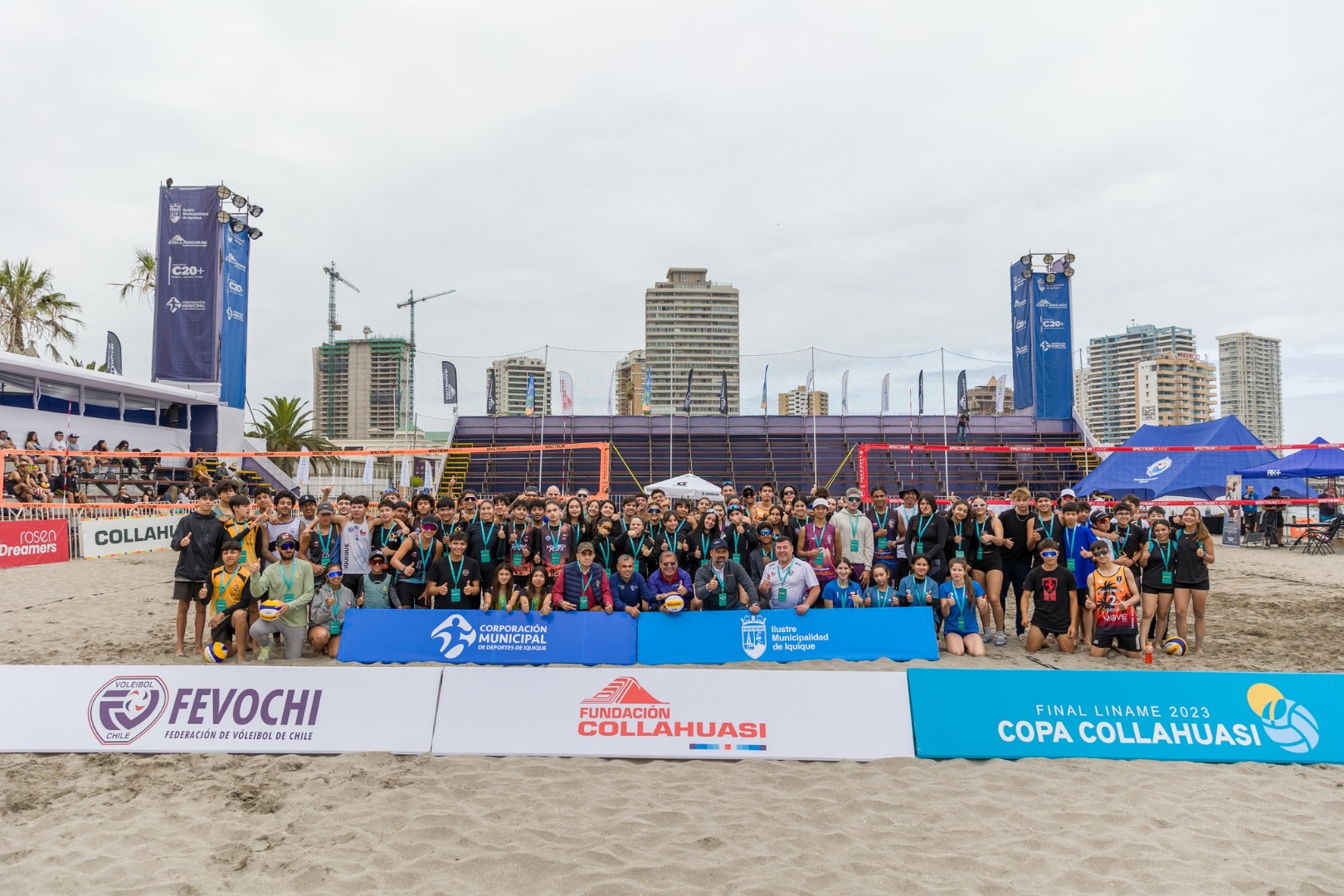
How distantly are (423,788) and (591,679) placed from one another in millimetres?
1118

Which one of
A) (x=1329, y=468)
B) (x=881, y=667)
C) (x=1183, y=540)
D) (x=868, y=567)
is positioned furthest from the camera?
(x=1329, y=468)

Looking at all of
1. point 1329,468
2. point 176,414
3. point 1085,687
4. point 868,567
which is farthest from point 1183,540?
point 176,414

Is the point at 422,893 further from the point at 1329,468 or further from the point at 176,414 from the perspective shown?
the point at 176,414

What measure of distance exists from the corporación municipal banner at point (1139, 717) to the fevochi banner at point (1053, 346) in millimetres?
22344

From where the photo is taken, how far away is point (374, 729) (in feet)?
15.1

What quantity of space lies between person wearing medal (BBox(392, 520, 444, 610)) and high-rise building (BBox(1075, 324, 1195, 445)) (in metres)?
79.5

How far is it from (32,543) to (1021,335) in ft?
88.7

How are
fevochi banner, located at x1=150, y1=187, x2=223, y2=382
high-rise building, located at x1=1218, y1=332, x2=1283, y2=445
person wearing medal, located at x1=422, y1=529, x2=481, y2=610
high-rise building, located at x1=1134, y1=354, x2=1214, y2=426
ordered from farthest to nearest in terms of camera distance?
high-rise building, located at x1=1218, y1=332, x2=1283, y2=445 < high-rise building, located at x1=1134, y1=354, x2=1214, y2=426 < fevochi banner, located at x1=150, y1=187, x2=223, y2=382 < person wearing medal, located at x1=422, y1=529, x2=481, y2=610

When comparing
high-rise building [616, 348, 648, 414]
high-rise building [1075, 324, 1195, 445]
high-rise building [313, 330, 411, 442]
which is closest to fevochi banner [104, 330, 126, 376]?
high-rise building [616, 348, 648, 414]

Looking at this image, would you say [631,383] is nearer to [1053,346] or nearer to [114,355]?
[1053,346]

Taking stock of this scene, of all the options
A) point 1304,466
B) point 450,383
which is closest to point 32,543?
point 450,383

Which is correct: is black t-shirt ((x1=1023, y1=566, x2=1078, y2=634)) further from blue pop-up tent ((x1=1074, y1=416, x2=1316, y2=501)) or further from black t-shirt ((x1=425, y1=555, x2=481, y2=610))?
blue pop-up tent ((x1=1074, y1=416, x2=1316, y2=501))

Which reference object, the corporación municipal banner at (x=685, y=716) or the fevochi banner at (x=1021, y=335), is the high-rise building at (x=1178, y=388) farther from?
the corporación municipal banner at (x=685, y=716)

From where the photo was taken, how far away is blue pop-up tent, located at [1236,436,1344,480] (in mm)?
→ 16812
